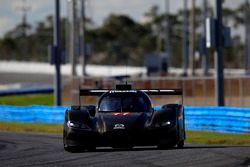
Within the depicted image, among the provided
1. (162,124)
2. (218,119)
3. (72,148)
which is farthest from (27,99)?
(162,124)

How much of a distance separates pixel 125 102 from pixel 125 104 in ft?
0.21

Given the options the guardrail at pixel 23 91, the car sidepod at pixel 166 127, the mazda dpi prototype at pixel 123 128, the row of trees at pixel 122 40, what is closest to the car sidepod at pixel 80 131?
the mazda dpi prototype at pixel 123 128

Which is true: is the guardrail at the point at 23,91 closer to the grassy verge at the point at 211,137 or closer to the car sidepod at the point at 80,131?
the grassy verge at the point at 211,137

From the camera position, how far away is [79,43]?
65062mm

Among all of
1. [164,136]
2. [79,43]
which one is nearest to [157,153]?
[164,136]

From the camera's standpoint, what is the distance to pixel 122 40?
168 metres

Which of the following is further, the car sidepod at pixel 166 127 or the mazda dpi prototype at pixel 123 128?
the car sidepod at pixel 166 127

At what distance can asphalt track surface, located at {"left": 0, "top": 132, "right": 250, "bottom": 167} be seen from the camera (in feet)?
56.6

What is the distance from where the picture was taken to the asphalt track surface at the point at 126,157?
17266 millimetres

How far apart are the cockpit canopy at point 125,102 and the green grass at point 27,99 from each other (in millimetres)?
40934

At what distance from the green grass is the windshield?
135 feet

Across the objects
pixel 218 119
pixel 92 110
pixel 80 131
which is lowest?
pixel 218 119

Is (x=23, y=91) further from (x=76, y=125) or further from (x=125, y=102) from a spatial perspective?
(x=76, y=125)

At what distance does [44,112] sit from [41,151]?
1878 centimetres
